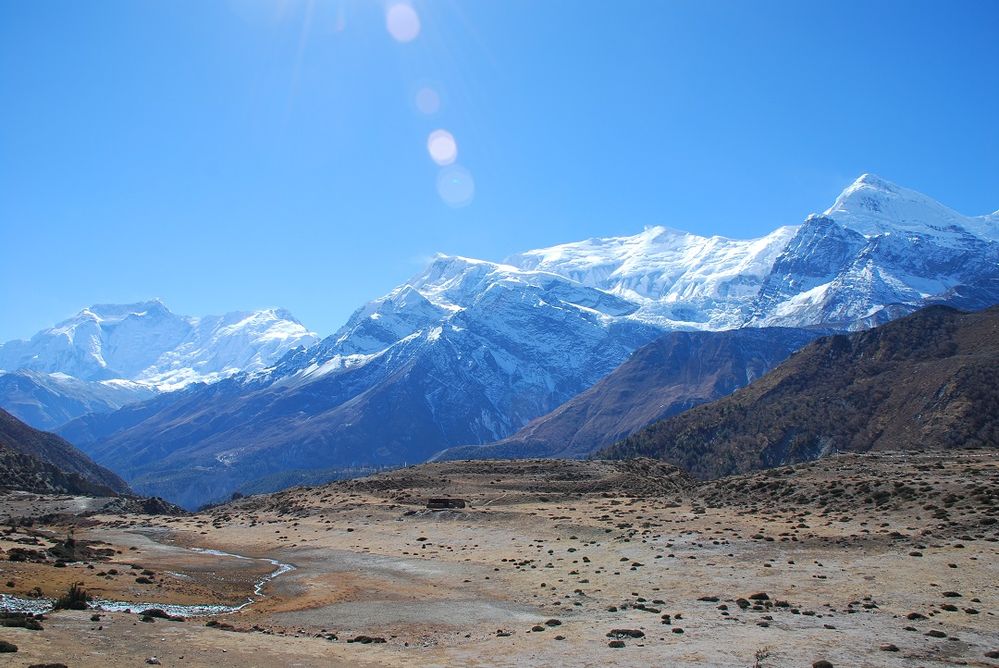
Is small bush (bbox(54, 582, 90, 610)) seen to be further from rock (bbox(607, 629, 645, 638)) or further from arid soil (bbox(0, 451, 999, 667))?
rock (bbox(607, 629, 645, 638))

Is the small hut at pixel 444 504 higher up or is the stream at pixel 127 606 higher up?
the small hut at pixel 444 504

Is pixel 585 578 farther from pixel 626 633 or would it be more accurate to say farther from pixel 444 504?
pixel 444 504

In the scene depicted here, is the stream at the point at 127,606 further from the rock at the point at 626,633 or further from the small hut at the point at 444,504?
the small hut at the point at 444,504

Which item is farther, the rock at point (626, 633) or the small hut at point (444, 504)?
the small hut at point (444, 504)

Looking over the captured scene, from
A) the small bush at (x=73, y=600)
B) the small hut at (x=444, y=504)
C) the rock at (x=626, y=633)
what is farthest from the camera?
the small hut at (x=444, y=504)

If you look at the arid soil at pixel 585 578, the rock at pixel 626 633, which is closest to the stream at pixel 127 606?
the arid soil at pixel 585 578

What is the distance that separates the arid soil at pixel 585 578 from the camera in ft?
93.4

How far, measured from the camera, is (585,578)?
44406mm

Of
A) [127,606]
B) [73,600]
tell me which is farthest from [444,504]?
[73,600]

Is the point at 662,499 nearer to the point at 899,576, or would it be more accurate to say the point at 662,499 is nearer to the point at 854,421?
the point at 899,576

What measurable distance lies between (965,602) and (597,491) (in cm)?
5321

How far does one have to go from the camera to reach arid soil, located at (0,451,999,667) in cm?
2845

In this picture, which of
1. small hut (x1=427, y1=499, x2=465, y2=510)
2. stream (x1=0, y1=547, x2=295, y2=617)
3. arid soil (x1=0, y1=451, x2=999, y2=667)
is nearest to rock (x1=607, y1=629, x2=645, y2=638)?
arid soil (x1=0, y1=451, x2=999, y2=667)

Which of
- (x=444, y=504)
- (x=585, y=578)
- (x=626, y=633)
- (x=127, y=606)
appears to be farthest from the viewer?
(x=444, y=504)
